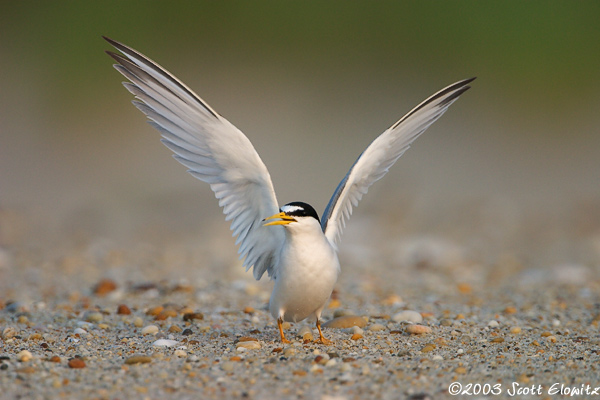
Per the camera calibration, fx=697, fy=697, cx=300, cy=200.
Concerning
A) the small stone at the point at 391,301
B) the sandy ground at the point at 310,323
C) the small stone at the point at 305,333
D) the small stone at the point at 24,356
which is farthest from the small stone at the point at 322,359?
the small stone at the point at 391,301

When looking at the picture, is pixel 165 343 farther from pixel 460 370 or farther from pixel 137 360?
pixel 460 370

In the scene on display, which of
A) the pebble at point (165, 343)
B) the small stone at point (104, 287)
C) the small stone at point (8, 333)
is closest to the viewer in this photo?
the pebble at point (165, 343)

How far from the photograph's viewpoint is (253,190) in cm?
423

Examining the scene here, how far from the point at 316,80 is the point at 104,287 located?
10.7 meters

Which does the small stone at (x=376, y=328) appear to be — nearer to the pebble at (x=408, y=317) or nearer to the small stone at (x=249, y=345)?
the pebble at (x=408, y=317)

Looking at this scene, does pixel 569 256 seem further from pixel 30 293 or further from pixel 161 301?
pixel 30 293

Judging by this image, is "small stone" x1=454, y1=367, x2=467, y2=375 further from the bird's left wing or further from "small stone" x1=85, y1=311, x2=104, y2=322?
"small stone" x1=85, y1=311, x2=104, y2=322

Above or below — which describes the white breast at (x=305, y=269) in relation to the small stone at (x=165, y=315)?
above

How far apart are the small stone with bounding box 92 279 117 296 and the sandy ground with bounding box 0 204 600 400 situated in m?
0.02

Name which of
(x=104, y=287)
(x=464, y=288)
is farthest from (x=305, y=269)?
(x=464, y=288)

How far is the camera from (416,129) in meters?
4.75

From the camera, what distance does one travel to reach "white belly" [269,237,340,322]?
3.96 meters

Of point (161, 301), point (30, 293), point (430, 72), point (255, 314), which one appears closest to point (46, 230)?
point (30, 293)

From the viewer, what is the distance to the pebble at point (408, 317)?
4742 millimetres
